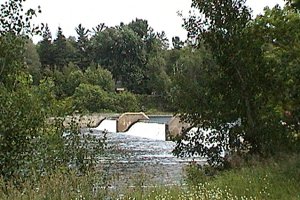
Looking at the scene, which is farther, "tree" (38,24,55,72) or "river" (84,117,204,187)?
"tree" (38,24,55,72)

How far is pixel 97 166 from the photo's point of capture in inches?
401

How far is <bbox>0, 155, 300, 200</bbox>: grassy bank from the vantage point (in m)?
8.28

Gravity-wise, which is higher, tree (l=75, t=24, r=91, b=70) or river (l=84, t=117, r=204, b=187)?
tree (l=75, t=24, r=91, b=70)

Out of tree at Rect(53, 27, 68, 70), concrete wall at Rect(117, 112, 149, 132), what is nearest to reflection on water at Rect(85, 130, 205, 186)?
concrete wall at Rect(117, 112, 149, 132)

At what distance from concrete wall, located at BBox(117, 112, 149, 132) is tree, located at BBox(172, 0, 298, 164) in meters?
37.8

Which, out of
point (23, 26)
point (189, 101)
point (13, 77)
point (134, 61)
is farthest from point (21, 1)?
point (134, 61)

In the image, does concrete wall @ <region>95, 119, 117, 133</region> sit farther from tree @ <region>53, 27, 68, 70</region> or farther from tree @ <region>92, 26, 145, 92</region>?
tree @ <region>53, 27, 68, 70</region>

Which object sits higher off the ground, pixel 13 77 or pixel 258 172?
pixel 13 77

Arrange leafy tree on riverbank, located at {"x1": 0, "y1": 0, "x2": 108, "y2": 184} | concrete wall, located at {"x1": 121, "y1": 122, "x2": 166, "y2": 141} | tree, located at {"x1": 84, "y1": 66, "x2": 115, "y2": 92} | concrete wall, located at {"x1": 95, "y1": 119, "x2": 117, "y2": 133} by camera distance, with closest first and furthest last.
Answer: leafy tree on riverbank, located at {"x1": 0, "y1": 0, "x2": 108, "y2": 184}, concrete wall, located at {"x1": 121, "y1": 122, "x2": 166, "y2": 141}, concrete wall, located at {"x1": 95, "y1": 119, "x2": 117, "y2": 133}, tree, located at {"x1": 84, "y1": 66, "x2": 115, "y2": 92}

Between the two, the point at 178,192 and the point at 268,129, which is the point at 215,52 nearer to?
the point at 268,129

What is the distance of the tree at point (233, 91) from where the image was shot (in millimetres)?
12070

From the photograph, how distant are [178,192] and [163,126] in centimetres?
3118

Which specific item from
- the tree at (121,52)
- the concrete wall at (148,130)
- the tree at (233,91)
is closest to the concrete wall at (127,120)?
the concrete wall at (148,130)

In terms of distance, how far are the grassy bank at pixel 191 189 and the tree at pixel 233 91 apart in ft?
→ 5.14
